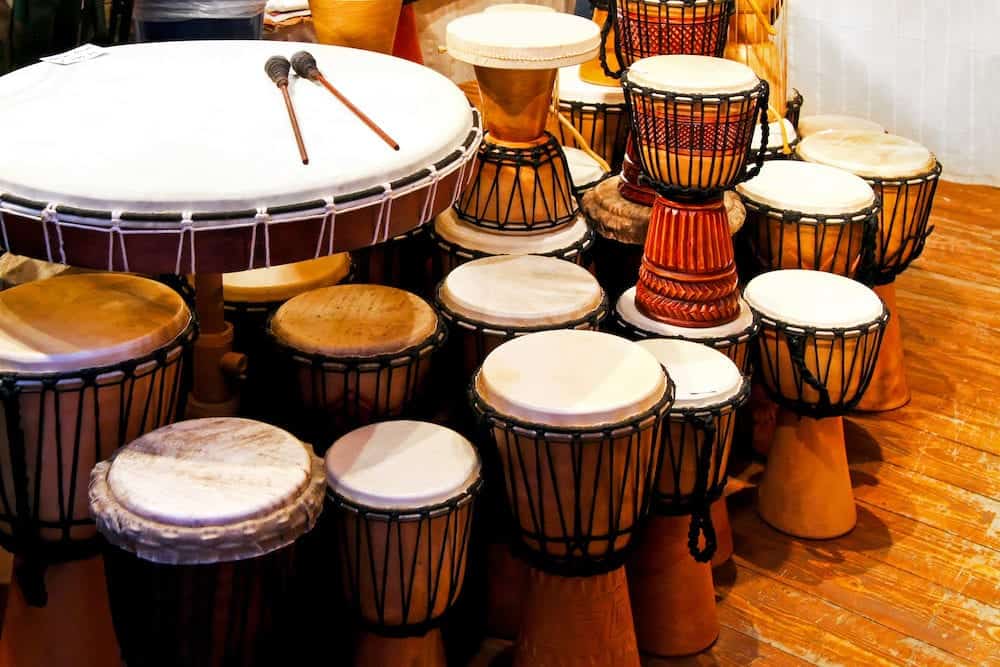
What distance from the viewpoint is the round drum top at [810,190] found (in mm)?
3189

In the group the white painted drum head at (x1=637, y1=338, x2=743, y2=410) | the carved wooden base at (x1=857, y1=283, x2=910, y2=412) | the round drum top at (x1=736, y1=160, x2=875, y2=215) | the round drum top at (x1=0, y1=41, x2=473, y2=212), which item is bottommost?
the carved wooden base at (x1=857, y1=283, x2=910, y2=412)

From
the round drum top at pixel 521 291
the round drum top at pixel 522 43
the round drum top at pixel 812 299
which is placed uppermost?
the round drum top at pixel 522 43

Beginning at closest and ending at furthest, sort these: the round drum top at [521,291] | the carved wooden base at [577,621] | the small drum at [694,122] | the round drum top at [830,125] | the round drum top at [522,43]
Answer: the carved wooden base at [577,621], the round drum top at [521,291], the small drum at [694,122], the round drum top at [522,43], the round drum top at [830,125]

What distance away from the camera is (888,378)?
139 inches

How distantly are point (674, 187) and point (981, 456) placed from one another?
50.4 inches

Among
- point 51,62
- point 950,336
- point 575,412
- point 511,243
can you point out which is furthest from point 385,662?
point 950,336

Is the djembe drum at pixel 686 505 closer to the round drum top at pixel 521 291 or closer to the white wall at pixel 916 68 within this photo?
the round drum top at pixel 521 291

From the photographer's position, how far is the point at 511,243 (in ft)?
9.61

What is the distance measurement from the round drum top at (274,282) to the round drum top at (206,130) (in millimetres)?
521

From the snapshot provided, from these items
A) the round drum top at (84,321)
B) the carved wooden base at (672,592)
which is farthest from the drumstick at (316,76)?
the carved wooden base at (672,592)

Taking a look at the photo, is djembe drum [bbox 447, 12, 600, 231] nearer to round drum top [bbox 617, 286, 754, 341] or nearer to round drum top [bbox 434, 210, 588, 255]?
round drum top [bbox 434, 210, 588, 255]

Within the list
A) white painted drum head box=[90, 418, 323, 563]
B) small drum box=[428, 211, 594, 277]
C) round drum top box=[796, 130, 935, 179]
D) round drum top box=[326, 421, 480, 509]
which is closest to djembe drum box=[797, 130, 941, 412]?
round drum top box=[796, 130, 935, 179]

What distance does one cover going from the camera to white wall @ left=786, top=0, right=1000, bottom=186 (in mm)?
5094

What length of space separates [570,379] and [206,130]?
2.57ft
